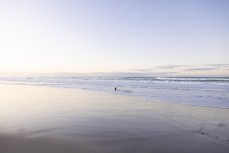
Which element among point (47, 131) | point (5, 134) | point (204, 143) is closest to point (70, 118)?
point (47, 131)

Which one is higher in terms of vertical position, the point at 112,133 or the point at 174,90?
the point at 112,133

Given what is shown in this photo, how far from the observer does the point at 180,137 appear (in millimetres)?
5852

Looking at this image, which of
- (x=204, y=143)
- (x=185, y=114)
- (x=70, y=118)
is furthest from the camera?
(x=185, y=114)

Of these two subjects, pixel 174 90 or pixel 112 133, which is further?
pixel 174 90

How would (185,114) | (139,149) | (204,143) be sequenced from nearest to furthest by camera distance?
1. (139,149)
2. (204,143)
3. (185,114)

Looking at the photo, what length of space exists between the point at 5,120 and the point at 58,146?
137 inches

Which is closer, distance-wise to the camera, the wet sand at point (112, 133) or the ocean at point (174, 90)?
the wet sand at point (112, 133)

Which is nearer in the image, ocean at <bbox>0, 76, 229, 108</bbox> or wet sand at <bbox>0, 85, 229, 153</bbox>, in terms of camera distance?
wet sand at <bbox>0, 85, 229, 153</bbox>

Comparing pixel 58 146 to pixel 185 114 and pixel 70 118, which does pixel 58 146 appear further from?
pixel 185 114

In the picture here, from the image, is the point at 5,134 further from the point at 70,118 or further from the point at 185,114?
the point at 185,114

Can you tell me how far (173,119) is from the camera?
324 inches

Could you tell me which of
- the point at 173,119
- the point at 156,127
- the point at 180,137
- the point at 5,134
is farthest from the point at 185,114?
the point at 5,134

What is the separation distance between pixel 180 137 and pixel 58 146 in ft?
9.58

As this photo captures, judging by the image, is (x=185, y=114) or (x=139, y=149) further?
(x=185, y=114)
